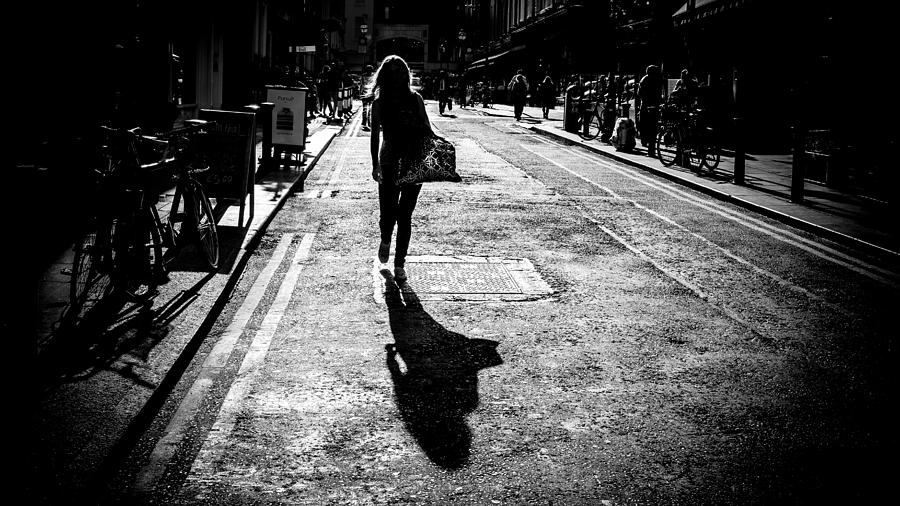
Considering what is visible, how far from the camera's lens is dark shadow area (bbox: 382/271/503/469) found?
4571 millimetres

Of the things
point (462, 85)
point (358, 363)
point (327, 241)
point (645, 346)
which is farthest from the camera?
point (462, 85)

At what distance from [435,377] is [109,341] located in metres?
2.03

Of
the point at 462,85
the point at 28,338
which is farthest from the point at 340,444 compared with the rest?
the point at 462,85

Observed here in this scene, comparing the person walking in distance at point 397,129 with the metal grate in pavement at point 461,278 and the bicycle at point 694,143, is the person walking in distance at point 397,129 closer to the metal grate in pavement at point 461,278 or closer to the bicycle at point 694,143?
the metal grate in pavement at point 461,278

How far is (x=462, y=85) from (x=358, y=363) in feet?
171

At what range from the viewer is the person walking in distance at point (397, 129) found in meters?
8.25

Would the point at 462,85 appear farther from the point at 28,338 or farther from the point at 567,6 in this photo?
the point at 28,338

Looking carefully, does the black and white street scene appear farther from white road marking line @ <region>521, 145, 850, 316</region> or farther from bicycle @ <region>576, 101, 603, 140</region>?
bicycle @ <region>576, 101, 603, 140</region>

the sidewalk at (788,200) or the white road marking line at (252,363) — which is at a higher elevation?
the sidewalk at (788,200)

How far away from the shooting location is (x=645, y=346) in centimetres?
638

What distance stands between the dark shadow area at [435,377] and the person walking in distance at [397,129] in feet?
4.25

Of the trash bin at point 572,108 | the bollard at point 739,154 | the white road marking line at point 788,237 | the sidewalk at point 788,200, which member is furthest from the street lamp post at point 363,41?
the white road marking line at point 788,237

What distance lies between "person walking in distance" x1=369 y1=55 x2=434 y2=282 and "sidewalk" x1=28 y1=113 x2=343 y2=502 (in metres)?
1.48

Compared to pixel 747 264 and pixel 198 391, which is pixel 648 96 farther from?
pixel 198 391
